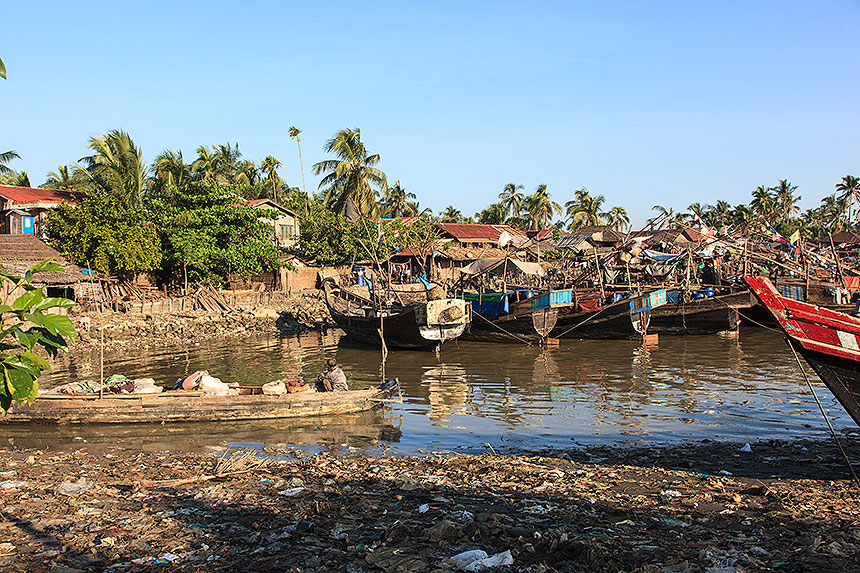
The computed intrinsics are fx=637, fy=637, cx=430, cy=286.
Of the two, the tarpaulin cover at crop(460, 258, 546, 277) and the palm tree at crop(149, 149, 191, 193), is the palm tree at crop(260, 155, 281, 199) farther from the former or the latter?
the tarpaulin cover at crop(460, 258, 546, 277)

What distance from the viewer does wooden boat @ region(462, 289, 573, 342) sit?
21.5 meters

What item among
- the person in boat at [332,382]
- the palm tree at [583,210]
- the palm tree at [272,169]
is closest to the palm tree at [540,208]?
the palm tree at [583,210]

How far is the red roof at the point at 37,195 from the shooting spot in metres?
28.5

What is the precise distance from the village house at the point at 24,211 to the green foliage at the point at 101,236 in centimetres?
167

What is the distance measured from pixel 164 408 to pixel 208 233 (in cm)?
1886

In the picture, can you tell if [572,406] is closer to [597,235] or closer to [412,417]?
[412,417]

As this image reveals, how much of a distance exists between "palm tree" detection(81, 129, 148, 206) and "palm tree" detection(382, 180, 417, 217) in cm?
2930

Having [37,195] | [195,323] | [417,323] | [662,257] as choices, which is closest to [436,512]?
[417,323]

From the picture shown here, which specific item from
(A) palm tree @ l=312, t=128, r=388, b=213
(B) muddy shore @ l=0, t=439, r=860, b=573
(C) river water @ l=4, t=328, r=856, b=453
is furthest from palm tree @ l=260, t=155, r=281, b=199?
(B) muddy shore @ l=0, t=439, r=860, b=573

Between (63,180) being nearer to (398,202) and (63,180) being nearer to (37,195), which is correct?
(37,195)

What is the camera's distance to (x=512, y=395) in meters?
14.9

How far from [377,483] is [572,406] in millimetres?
6851

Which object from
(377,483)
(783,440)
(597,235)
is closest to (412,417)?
(377,483)

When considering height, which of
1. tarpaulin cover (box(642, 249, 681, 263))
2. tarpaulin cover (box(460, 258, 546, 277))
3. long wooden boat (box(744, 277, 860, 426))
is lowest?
long wooden boat (box(744, 277, 860, 426))
